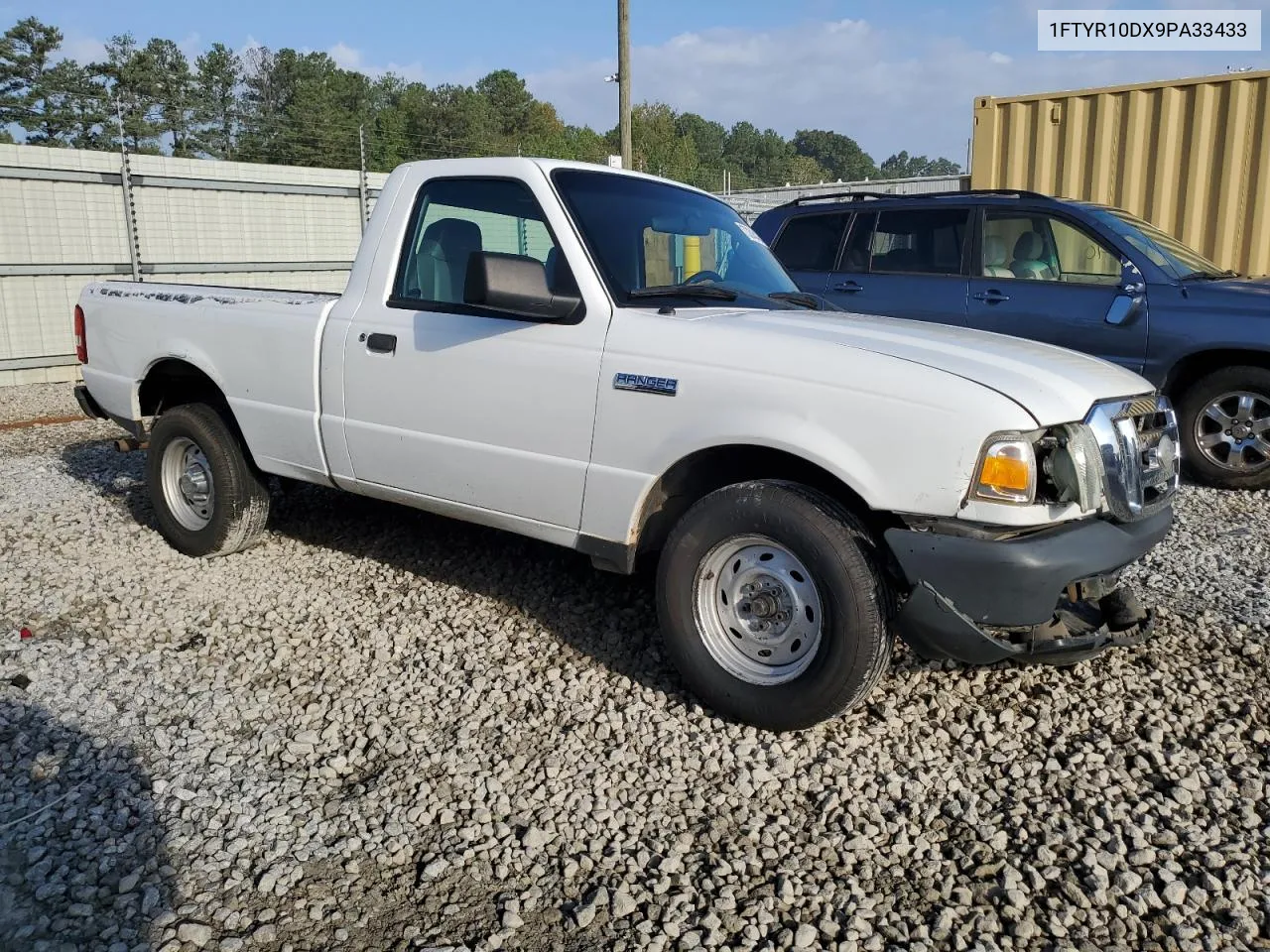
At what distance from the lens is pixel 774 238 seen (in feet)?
27.8

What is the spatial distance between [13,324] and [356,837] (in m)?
11.8

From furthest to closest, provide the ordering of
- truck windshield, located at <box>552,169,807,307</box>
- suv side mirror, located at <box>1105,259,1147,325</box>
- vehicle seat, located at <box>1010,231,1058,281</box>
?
vehicle seat, located at <box>1010,231,1058,281</box> < suv side mirror, located at <box>1105,259,1147,325</box> < truck windshield, located at <box>552,169,807,307</box>

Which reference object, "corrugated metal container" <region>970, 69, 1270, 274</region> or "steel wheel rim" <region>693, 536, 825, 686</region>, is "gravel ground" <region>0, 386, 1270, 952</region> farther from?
"corrugated metal container" <region>970, 69, 1270, 274</region>

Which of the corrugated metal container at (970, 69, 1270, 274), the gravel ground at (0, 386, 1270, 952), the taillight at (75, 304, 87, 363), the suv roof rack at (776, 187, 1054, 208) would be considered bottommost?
the gravel ground at (0, 386, 1270, 952)

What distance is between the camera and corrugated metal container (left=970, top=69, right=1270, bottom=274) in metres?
9.27

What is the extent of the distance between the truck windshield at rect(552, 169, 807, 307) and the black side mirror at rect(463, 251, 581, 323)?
0.74 ft

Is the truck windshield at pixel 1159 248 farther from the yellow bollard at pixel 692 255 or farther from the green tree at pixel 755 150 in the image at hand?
the green tree at pixel 755 150

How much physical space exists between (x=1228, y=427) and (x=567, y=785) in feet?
18.5

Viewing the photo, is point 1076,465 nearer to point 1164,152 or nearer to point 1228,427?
point 1228,427

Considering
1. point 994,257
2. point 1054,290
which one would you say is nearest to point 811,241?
point 994,257

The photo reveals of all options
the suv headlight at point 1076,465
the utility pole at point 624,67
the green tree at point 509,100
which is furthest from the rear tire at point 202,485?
the green tree at point 509,100

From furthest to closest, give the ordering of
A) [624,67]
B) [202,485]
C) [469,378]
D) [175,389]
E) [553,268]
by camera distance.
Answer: [624,67]
[175,389]
[202,485]
[469,378]
[553,268]

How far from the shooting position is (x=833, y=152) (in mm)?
128500

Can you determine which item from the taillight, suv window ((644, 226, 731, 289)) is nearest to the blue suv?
suv window ((644, 226, 731, 289))
